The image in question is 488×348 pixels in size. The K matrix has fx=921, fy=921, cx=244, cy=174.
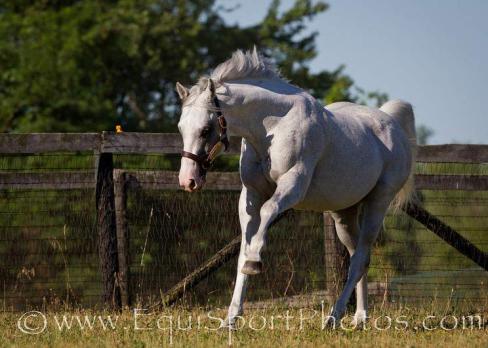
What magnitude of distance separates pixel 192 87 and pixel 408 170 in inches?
98.6

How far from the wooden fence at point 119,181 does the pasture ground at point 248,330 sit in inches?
22.7

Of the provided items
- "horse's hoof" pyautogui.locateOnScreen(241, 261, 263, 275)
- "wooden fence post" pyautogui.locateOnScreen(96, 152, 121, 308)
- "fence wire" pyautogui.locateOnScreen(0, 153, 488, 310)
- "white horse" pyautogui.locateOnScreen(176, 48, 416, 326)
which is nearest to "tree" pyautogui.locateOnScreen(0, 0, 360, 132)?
"fence wire" pyautogui.locateOnScreen(0, 153, 488, 310)

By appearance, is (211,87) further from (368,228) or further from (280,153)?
(368,228)

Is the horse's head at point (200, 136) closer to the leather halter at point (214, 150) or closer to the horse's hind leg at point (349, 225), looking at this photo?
the leather halter at point (214, 150)

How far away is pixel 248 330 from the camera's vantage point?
7.12 metres

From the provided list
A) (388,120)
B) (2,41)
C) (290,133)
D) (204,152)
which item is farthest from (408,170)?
(2,41)

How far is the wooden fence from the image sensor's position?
29.5 feet

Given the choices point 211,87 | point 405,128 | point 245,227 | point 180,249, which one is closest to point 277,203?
point 245,227

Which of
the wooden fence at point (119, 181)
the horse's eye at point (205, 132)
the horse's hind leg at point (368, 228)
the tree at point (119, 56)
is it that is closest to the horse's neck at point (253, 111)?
the horse's eye at point (205, 132)

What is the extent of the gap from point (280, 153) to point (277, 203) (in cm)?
43

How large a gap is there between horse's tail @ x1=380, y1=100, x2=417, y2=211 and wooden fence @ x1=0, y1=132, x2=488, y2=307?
0.33 m

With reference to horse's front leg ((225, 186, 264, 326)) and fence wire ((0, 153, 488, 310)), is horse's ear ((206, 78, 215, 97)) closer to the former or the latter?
horse's front leg ((225, 186, 264, 326))

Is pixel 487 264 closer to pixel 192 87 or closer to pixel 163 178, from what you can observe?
pixel 163 178

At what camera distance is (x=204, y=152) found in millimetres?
6758
